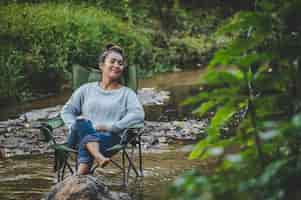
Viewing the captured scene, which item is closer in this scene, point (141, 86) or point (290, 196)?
point (290, 196)

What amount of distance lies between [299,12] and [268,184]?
1.76 ft

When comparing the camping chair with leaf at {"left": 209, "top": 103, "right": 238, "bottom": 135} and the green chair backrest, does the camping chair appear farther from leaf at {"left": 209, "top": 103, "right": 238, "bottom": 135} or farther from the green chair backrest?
leaf at {"left": 209, "top": 103, "right": 238, "bottom": 135}

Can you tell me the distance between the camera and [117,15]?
20.5 meters

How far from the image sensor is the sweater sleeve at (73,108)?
19.4ft

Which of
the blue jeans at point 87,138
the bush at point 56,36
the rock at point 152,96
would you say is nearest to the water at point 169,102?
the rock at point 152,96

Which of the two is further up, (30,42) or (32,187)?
(30,42)

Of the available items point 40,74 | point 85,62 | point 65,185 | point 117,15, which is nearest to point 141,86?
point 85,62

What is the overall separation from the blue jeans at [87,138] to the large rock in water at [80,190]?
0.79 m

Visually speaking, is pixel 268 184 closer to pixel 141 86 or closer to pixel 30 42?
pixel 30 42

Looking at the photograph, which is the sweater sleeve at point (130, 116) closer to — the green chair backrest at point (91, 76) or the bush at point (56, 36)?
the green chair backrest at point (91, 76)

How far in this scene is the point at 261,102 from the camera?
1.92 metres

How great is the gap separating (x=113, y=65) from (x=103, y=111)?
0.41 m

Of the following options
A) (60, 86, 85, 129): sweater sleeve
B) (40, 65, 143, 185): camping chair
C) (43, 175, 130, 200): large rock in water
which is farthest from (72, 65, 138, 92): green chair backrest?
(43, 175, 130, 200): large rock in water

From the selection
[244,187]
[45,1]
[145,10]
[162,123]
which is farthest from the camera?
[145,10]
